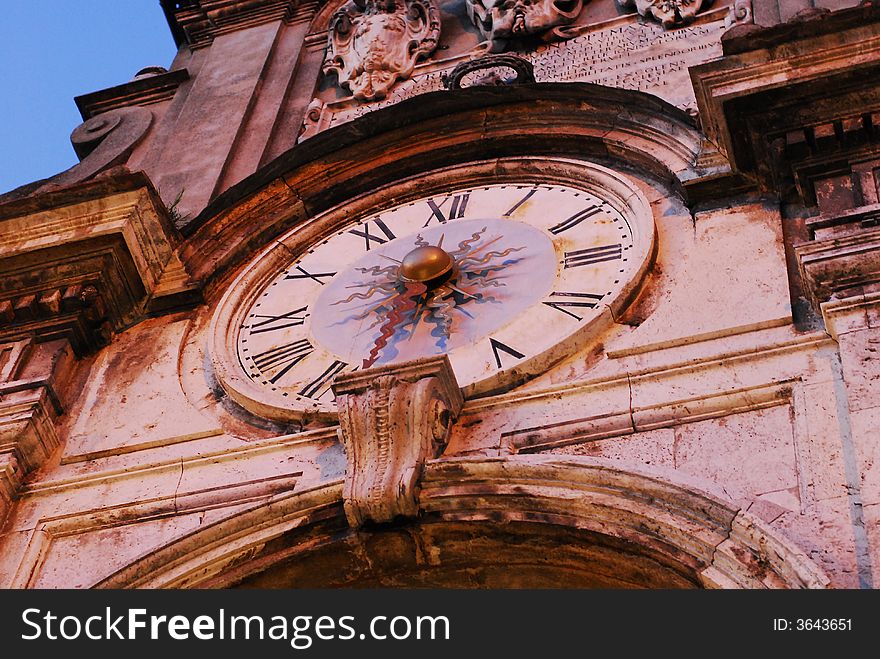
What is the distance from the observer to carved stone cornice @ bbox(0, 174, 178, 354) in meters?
9.94

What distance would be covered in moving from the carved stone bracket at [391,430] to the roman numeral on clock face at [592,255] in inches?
48.7

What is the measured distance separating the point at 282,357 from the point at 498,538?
196cm

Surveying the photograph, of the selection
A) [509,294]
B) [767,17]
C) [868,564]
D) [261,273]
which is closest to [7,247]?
[261,273]

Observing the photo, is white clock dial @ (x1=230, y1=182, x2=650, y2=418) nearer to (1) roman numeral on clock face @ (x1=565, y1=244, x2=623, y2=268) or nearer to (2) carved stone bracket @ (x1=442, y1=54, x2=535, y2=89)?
(1) roman numeral on clock face @ (x1=565, y1=244, x2=623, y2=268)

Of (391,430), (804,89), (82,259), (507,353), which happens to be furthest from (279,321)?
(804,89)

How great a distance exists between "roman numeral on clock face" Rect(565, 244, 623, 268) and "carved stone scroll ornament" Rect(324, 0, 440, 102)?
9.49ft

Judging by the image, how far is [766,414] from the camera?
25.8 feet

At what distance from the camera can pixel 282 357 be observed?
9391 millimetres

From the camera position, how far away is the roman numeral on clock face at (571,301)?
8969 mm

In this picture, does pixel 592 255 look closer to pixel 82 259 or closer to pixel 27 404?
pixel 82 259

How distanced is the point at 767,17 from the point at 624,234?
7.42 feet

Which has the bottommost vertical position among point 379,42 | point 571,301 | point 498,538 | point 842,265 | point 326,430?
point 498,538

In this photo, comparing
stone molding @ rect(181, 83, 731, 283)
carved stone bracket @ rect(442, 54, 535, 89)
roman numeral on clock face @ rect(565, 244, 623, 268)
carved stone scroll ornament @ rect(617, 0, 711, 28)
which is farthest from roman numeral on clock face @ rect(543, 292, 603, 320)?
carved stone scroll ornament @ rect(617, 0, 711, 28)

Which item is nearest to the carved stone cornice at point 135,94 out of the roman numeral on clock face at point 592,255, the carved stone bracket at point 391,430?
the roman numeral on clock face at point 592,255
